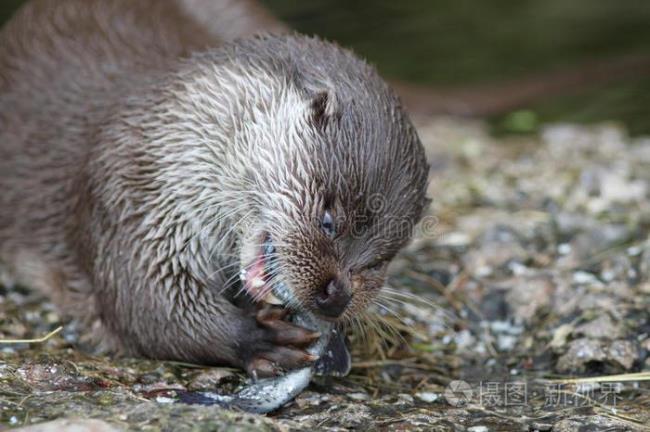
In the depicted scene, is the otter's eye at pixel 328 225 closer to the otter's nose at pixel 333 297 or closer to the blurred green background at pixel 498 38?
the otter's nose at pixel 333 297

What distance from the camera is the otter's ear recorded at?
2475mm

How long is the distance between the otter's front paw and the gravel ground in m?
0.08

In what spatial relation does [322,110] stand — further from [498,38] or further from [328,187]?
[498,38]

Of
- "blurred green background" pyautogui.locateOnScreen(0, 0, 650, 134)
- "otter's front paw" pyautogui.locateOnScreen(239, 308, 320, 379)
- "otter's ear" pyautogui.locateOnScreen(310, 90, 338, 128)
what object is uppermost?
"blurred green background" pyautogui.locateOnScreen(0, 0, 650, 134)

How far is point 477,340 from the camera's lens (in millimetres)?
3004

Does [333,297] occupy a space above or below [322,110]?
below

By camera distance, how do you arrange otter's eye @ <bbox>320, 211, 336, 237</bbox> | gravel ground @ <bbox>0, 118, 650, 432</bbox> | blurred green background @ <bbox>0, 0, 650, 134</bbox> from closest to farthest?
gravel ground @ <bbox>0, 118, 650, 432</bbox> → otter's eye @ <bbox>320, 211, 336, 237</bbox> → blurred green background @ <bbox>0, 0, 650, 134</bbox>

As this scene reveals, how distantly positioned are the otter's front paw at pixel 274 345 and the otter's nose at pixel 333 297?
4.7 inches

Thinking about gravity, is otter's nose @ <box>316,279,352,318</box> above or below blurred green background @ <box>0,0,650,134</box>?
below

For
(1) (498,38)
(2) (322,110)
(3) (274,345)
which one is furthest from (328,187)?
(1) (498,38)

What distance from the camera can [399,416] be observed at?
236cm

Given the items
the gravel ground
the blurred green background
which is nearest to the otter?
the gravel ground

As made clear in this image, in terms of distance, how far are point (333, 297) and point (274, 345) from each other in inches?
9.8

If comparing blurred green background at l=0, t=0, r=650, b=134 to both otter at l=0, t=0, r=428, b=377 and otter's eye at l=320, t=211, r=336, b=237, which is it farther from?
otter's eye at l=320, t=211, r=336, b=237
